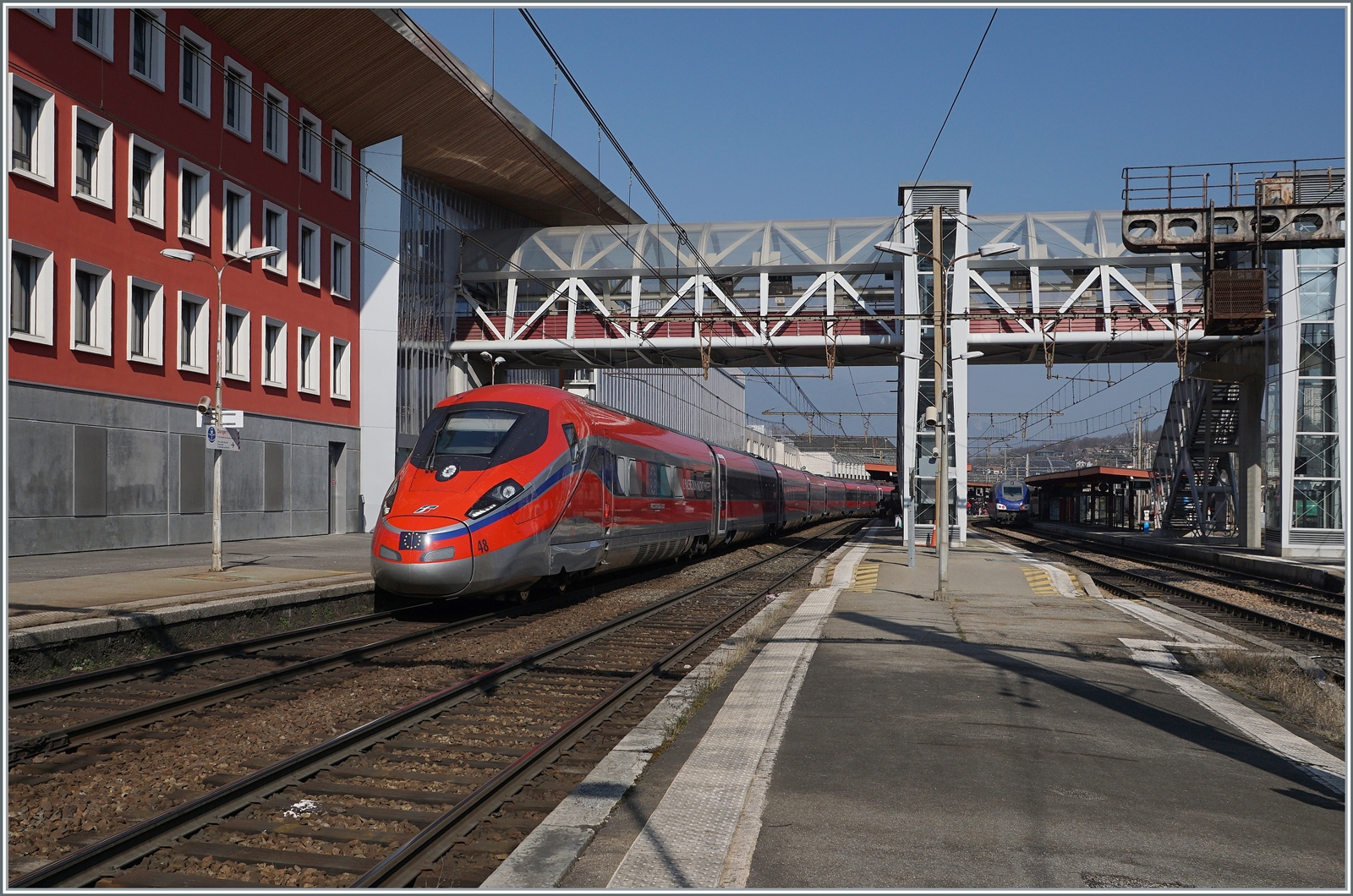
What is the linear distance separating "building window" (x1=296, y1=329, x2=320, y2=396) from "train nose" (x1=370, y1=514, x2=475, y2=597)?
2083cm

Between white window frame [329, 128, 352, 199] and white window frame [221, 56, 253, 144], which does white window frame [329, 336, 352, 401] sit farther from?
white window frame [221, 56, 253, 144]

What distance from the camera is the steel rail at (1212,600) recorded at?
16.1 meters

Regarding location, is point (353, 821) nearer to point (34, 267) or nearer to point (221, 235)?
point (34, 267)

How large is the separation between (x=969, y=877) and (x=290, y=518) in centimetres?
3028

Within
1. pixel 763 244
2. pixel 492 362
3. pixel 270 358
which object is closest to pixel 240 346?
pixel 270 358

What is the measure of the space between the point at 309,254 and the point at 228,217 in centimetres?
406

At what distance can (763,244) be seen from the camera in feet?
130

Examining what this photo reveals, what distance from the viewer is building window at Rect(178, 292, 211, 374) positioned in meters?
28.1

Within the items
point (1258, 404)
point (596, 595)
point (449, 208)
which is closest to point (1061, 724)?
point (596, 595)

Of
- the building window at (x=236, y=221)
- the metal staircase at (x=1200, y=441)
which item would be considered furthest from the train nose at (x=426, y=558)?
the metal staircase at (x=1200, y=441)

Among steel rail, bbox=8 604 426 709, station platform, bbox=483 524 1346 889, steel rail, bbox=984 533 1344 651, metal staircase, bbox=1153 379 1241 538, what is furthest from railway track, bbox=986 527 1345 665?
steel rail, bbox=8 604 426 709

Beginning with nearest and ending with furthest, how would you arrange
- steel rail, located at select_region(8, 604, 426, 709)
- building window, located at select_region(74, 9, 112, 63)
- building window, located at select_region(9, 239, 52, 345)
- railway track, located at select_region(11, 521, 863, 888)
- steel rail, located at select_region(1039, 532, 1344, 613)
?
railway track, located at select_region(11, 521, 863, 888) < steel rail, located at select_region(8, 604, 426, 709) < steel rail, located at select_region(1039, 532, 1344, 613) < building window, located at select_region(9, 239, 52, 345) < building window, located at select_region(74, 9, 112, 63)

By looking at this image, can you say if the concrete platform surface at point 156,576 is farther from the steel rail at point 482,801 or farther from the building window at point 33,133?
the building window at point 33,133

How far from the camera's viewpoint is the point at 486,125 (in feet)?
122
